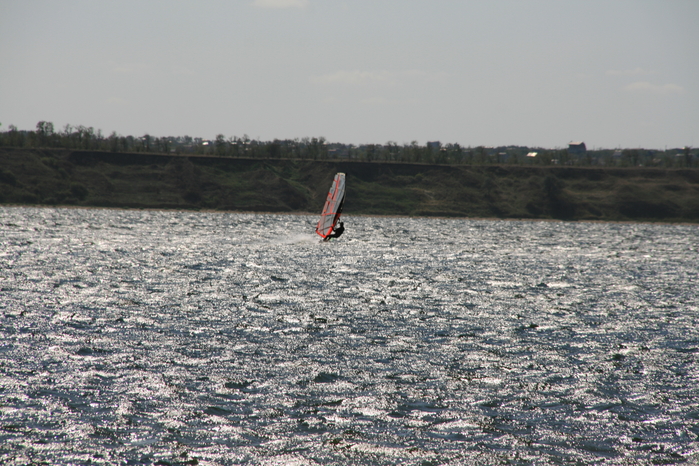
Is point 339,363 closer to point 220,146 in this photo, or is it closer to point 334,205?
point 334,205

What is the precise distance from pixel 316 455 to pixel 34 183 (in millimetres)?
108515

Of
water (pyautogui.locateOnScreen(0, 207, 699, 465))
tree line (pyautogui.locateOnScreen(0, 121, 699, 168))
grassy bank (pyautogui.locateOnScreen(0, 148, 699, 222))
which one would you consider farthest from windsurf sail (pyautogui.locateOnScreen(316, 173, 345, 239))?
tree line (pyautogui.locateOnScreen(0, 121, 699, 168))

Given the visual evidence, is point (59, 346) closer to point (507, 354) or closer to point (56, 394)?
point (56, 394)

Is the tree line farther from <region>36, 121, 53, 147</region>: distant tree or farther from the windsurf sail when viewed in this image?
the windsurf sail

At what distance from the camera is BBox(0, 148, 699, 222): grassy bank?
110 metres

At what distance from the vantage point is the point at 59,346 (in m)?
21.3

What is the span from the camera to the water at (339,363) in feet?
46.9

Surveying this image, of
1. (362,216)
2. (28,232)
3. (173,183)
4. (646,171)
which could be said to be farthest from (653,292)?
(646,171)

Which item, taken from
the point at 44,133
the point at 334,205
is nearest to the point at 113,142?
the point at 44,133

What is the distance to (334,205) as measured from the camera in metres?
47.1

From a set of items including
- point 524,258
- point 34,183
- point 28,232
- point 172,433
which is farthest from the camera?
point 34,183

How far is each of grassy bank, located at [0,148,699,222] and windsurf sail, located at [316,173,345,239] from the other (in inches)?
2448

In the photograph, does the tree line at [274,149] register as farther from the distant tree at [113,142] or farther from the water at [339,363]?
the water at [339,363]

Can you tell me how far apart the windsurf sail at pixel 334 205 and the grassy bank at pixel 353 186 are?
6217cm
